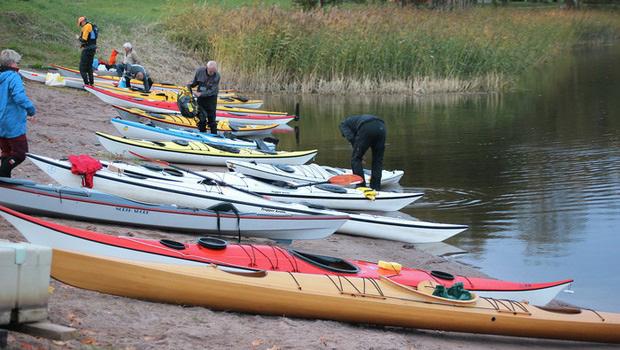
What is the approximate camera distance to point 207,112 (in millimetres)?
18562

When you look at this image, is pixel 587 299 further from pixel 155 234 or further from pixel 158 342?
pixel 158 342

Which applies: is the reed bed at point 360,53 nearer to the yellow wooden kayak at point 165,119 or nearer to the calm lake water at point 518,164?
the calm lake water at point 518,164

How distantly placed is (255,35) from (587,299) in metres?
17.8

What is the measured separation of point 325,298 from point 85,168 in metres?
4.60

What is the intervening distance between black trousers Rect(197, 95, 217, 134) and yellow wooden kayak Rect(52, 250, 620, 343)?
10155 millimetres

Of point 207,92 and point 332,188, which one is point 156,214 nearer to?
point 332,188

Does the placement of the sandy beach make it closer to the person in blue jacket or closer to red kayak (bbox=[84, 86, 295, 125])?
the person in blue jacket

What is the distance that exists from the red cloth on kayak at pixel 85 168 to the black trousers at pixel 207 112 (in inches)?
258

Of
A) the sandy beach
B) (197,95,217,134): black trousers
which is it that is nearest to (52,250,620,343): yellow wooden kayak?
the sandy beach

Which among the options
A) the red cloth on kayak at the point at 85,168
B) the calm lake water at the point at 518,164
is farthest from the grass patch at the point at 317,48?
the red cloth on kayak at the point at 85,168

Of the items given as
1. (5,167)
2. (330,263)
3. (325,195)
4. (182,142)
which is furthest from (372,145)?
(5,167)

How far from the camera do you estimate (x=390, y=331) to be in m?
8.60

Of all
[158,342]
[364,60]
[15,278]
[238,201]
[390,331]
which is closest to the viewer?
[15,278]

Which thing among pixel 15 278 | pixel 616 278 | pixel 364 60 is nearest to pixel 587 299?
pixel 616 278
